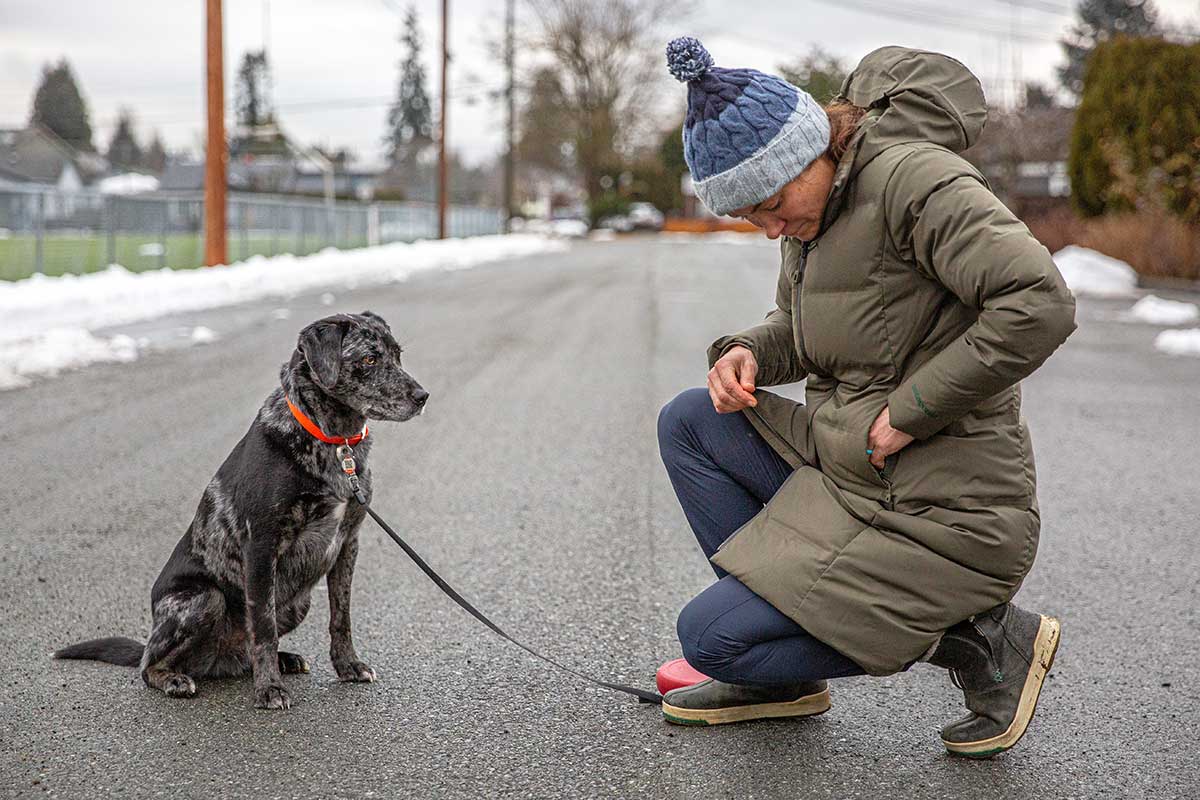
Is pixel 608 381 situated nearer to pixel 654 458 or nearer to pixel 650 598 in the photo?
pixel 654 458

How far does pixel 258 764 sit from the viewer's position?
3123 mm

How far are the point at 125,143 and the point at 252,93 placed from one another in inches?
843

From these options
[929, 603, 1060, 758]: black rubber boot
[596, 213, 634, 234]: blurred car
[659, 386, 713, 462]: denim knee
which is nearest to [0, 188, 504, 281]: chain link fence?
[659, 386, 713, 462]: denim knee

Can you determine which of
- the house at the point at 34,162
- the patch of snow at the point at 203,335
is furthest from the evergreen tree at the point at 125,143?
the patch of snow at the point at 203,335

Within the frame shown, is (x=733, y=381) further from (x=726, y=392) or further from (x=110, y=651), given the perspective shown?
(x=110, y=651)

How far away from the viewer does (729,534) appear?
3531 mm

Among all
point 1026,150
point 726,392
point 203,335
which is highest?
point 1026,150

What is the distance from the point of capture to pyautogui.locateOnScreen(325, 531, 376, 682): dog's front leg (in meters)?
3.69

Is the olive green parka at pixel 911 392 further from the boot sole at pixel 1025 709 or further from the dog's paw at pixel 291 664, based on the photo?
the dog's paw at pixel 291 664

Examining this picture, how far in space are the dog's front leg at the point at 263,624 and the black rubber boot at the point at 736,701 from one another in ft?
3.61

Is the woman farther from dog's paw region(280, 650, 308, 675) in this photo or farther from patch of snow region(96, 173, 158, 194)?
patch of snow region(96, 173, 158, 194)

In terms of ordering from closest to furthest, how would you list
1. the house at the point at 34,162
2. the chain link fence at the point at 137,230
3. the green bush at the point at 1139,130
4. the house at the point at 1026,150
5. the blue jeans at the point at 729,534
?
the blue jeans at the point at 729,534 < the chain link fence at the point at 137,230 < the green bush at the point at 1139,130 < the house at the point at 34,162 < the house at the point at 1026,150

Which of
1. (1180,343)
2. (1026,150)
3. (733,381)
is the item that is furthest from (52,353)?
(1026,150)

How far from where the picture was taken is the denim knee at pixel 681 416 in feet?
11.7
